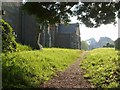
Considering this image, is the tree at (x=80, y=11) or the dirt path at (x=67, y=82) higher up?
the tree at (x=80, y=11)

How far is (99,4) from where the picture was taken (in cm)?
1095

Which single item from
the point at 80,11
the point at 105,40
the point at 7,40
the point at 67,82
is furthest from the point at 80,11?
the point at 105,40

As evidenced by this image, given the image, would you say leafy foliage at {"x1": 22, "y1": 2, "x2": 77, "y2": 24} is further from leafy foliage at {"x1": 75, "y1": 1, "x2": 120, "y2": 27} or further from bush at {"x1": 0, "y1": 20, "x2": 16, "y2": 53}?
bush at {"x1": 0, "y1": 20, "x2": 16, "y2": 53}

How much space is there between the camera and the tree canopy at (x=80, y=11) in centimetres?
1100

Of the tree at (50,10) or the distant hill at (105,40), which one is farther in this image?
the distant hill at (105,40)

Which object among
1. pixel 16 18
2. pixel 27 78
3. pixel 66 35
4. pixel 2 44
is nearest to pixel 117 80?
pixel 27 78

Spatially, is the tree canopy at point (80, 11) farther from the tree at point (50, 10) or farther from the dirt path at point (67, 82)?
the dirt path at point (67, 82)

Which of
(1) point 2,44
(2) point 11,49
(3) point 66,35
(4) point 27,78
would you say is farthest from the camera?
(3) point 66,35

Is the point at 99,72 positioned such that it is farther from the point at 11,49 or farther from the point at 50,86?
the point at 11,49

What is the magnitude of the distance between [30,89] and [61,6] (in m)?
3.27

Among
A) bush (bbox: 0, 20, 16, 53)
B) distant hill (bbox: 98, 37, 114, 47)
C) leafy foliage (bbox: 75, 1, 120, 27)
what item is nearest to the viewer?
leafy foliage (bbox: 75, 1, 120, 27)

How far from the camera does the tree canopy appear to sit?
11000mm

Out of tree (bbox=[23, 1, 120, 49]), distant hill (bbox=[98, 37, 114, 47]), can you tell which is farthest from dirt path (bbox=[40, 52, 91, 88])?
distant hill (bbox=[98, 37, 114, 47])

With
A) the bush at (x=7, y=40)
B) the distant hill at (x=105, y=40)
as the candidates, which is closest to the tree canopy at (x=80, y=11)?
the bush at (x=7, y=40)
